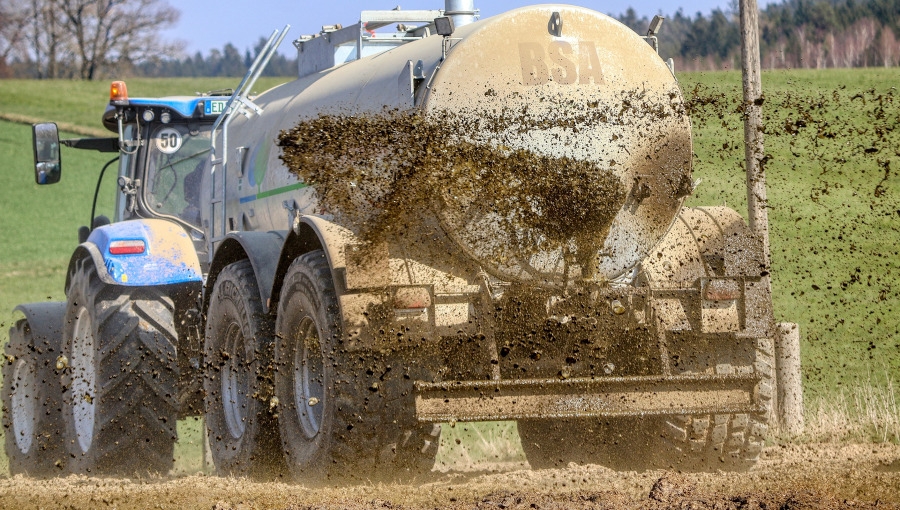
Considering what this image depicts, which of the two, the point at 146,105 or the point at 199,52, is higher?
the point at 199,52

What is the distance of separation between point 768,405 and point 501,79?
6.83 ft

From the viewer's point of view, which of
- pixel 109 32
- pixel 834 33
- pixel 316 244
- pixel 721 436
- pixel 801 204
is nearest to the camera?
pixel 316 244

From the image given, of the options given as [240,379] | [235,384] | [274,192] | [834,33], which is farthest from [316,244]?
[834,33]

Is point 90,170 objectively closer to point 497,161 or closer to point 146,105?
point 146,105

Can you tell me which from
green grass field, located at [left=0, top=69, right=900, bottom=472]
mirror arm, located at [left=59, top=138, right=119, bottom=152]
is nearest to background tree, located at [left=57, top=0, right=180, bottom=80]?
green grass field, located at [left=0, top=69, right=900, bottom=472]

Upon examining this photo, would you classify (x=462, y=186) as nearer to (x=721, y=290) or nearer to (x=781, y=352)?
(x=721, y=290)

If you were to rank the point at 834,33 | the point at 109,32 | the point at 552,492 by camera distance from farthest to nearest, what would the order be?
1. the point at 109,32
2. the point at 834,33
3. the point at 552,492

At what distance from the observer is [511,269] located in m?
5.26

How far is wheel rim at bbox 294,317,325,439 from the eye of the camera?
5434 mm

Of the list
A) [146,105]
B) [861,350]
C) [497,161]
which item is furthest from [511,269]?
[861,350]

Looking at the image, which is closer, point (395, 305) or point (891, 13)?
point (395, 305)

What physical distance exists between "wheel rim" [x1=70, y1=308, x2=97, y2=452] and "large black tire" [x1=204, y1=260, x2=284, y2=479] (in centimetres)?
110

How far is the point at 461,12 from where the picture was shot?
616 centimetres

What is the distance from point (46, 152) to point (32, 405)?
2286 mm
